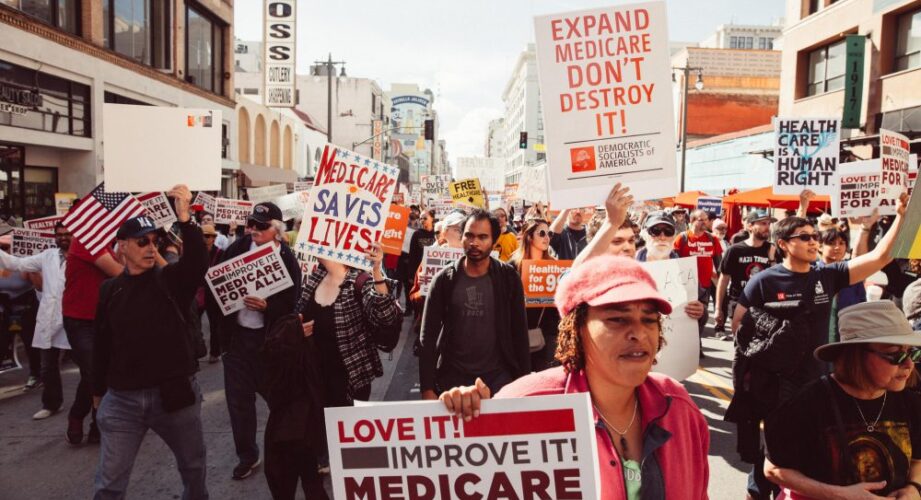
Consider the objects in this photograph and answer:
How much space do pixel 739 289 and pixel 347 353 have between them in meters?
6.09

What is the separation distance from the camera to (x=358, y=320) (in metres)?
4.11

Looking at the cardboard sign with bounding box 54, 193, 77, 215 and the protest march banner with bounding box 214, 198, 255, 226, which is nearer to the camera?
the cardboard sign with bounding box 54, 193, 77, 215

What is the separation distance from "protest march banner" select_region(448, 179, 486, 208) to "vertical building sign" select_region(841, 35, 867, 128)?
13319mm

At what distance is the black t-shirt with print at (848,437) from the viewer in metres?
2.58

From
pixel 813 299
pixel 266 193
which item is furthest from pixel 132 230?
pixel 266 193

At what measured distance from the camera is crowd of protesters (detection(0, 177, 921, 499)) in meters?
2.00

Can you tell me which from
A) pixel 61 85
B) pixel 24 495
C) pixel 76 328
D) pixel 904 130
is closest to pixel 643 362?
pixel 24 495

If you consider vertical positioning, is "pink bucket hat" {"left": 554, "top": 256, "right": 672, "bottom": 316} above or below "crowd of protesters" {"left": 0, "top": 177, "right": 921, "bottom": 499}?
above

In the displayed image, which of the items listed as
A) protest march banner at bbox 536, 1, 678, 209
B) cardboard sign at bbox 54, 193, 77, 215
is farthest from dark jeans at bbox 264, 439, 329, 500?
cardboard sign at bbox 54, 193, 77, 215

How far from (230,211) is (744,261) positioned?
957 centimetres

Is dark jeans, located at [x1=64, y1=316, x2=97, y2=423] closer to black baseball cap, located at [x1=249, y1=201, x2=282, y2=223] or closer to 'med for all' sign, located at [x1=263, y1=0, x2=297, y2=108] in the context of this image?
black baseball cap, located at [x1=249, y1=201, x2=282, y2=223]

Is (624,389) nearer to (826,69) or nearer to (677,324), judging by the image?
(677,324)

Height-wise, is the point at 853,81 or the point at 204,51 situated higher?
the point at 204,51

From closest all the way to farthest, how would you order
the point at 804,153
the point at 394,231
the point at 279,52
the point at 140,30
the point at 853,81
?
the point at 804,153
the point at 394,231
the point at 140,30
the point at 853,81
the point at 279,52
